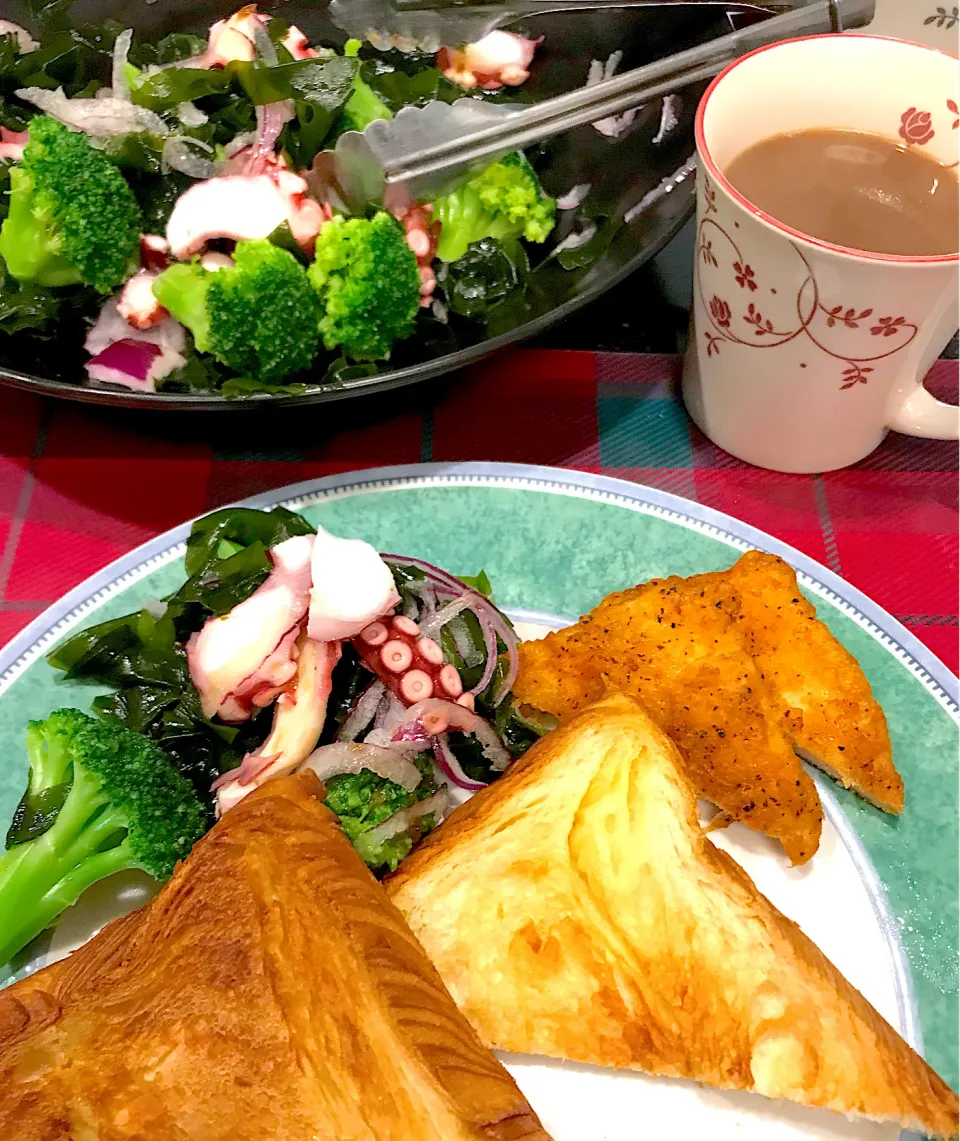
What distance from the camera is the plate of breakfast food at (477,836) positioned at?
3.94ft

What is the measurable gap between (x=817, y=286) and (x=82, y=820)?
5.56ft

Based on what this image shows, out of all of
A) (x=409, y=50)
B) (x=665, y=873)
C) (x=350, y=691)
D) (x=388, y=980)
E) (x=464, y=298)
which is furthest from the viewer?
(x=409, y=50)

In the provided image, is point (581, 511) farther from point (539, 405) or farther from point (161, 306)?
point (161, 306)

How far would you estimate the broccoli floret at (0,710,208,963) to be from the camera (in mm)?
1511

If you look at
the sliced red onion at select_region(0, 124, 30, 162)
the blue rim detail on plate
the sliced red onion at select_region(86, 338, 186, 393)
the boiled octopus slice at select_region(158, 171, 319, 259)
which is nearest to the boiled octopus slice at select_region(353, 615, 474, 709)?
the blue rim detail on plate

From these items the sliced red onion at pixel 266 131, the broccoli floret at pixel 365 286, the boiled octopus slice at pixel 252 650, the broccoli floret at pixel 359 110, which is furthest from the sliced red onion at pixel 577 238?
the boiled octopus slice at pixel 252 650

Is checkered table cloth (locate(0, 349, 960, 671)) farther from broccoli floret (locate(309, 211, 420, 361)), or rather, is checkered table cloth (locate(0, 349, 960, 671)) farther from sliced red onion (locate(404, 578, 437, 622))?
sliced red onion (locate(404, 578, 437, 622))

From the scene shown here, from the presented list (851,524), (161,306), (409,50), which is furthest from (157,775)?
(409,50)

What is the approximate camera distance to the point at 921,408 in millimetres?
2068

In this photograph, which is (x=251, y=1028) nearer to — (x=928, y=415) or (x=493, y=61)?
(x=928, y=415)

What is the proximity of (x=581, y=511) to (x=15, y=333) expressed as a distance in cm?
147

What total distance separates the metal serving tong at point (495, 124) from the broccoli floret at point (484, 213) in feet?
0.16

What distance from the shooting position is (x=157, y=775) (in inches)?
62.9

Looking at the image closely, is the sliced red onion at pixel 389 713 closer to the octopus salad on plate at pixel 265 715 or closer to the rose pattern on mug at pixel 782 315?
the octopus salad on plate at pixel 265 715
